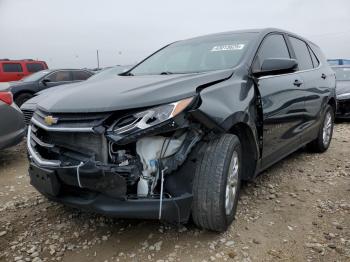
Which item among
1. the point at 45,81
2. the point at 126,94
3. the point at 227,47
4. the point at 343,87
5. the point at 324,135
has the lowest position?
the point at 45,81

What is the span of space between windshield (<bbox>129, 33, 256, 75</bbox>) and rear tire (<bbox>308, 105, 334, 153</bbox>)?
2.04 metres

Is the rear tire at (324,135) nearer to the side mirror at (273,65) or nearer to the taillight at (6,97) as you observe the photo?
the side mirror at (273,65)

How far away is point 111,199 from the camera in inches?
95.0

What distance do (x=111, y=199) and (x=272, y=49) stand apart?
89.5 inches

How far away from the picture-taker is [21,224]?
3201 millimetres

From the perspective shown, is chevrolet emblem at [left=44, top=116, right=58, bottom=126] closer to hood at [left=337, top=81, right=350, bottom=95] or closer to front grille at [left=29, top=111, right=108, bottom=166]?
front grille at [left=29, top=111, right=108, bottom=166]

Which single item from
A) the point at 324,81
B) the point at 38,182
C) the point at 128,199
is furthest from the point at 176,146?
the point at 324,81

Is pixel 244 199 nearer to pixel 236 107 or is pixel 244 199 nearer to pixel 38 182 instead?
pixel 236 107

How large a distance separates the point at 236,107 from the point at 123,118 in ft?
2.88

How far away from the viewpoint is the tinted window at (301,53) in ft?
14.3

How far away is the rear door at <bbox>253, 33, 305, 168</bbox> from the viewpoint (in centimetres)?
331

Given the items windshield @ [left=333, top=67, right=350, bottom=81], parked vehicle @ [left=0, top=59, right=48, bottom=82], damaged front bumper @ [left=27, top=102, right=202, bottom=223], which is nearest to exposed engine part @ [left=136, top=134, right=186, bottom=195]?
damaged front bumper @ [left=27, top=102, right=202, bottom=223]

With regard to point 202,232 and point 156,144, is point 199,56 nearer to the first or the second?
point 156,144

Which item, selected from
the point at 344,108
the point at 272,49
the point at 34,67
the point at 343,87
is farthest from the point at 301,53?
the point at 34,67
